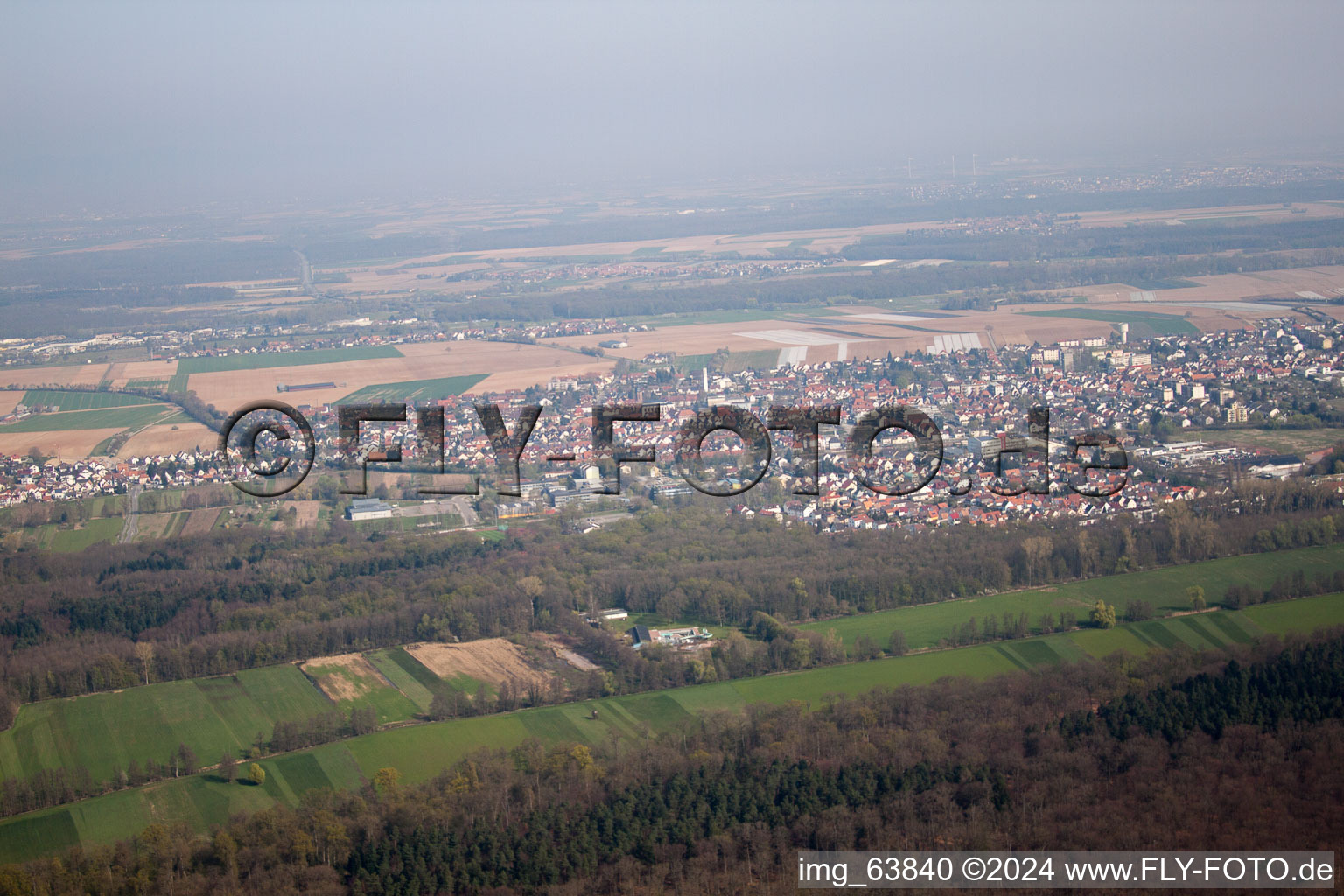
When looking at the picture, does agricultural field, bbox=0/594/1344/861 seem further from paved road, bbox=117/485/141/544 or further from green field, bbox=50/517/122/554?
green field, bbox=50/517/122/554

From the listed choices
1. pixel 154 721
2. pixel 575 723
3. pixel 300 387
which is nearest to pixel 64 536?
pixel 154 721

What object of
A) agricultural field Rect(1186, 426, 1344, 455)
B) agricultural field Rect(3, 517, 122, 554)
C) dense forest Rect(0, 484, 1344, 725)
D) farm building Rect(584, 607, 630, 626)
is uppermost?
agricultural field Rect(3, 517, 122, 554)

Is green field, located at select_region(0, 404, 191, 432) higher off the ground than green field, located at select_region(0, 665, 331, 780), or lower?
higher

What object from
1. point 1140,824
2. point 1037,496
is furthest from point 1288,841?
point 1037,496

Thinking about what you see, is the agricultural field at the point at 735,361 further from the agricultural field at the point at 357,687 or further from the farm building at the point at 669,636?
the agricultural field at the point at 357,687

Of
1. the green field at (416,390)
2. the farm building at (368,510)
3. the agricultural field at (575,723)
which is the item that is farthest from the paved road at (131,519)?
the agricultural field at (575,723)

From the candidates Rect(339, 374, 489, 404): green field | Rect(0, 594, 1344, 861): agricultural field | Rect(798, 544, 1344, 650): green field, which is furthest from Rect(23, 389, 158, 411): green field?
Rect(798, 544, 1344, 650): green field

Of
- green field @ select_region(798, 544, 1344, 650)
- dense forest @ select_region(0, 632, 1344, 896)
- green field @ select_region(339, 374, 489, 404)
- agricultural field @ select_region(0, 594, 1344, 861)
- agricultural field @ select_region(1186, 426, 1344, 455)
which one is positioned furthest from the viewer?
green field @ select_region(339, 374, 489, 404)
